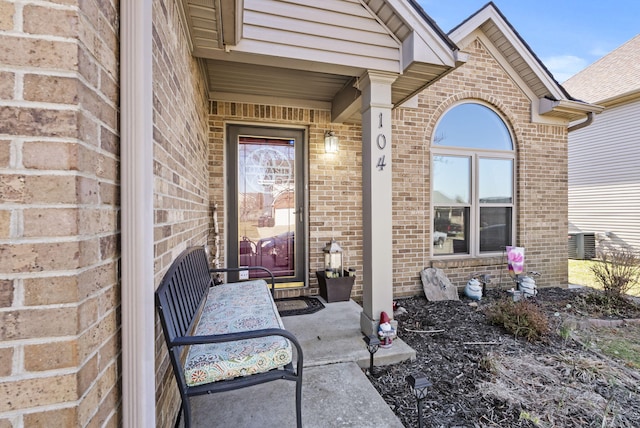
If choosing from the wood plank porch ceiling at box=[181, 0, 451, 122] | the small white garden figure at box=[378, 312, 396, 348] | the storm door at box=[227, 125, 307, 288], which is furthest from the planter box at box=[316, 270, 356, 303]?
the wood plank porch ceiling at box=[181, 0, 451, 122]

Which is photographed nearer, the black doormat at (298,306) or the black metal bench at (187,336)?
the black metal bench at (187,336)

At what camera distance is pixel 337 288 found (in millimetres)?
3781

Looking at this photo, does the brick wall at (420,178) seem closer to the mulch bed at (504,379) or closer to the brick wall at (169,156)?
the mulch bed at (504,379)

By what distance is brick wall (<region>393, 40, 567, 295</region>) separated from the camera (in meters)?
4.39

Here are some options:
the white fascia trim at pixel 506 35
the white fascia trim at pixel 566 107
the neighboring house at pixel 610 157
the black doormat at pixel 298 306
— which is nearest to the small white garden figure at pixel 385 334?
the black doormat at pixel 298 306

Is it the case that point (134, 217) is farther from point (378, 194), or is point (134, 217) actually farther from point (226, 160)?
point (226, 160)

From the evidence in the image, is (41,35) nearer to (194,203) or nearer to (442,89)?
(194,203)

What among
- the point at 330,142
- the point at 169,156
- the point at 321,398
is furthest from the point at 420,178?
the point at 169,156

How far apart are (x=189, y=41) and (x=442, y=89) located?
150 inches

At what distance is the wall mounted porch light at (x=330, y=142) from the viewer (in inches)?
157

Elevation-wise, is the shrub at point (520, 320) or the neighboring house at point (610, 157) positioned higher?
the neighboring house at point (610, 157)

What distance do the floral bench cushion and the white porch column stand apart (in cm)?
112

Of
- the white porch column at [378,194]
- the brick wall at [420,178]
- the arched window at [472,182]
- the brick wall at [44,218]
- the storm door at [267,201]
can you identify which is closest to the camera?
the brick wall at [44,218]

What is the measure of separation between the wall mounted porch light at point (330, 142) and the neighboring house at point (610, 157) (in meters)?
8.62
